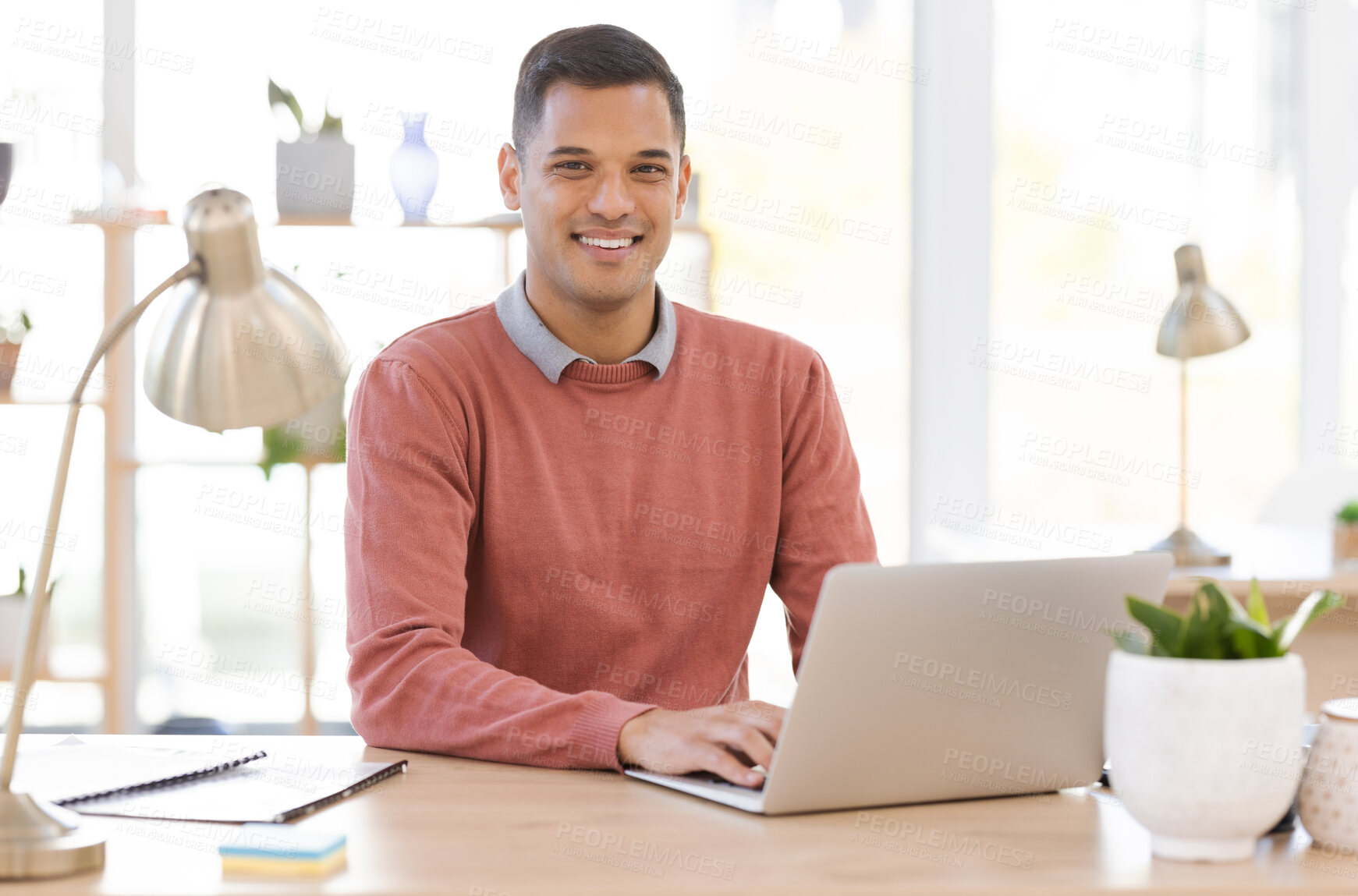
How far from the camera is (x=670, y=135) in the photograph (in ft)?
5.65

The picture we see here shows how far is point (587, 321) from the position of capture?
5.70ft

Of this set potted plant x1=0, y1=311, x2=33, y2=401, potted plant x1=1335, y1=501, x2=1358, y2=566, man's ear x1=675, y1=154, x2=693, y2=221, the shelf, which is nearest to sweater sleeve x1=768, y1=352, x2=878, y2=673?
man's ear x1=675, y1=154, x2=693, y2=221

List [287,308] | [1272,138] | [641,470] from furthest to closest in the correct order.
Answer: [1272,138]
[641,470]
[287,308]

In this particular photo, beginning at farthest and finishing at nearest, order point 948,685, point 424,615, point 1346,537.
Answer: point 1346,537 → point 424,615 → point 948,685

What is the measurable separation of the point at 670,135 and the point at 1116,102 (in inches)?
78.8

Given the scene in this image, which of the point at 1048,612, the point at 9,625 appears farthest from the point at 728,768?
the point at 9,625

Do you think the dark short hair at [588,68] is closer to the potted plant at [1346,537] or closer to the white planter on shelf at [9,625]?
the potted plant at [1346,537]

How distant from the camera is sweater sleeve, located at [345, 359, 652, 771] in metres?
1.20

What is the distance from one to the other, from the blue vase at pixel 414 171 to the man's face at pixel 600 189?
1.46 meters

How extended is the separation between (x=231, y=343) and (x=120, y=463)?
240cm

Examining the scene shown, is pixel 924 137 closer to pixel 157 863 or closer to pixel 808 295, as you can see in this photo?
pixel 808 295

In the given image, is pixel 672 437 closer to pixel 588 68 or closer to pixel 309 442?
pixel 588 68

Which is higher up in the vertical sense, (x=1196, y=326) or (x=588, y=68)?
(x=588, y=68)

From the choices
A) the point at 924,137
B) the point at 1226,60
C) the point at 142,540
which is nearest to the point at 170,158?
the point at 142,540
